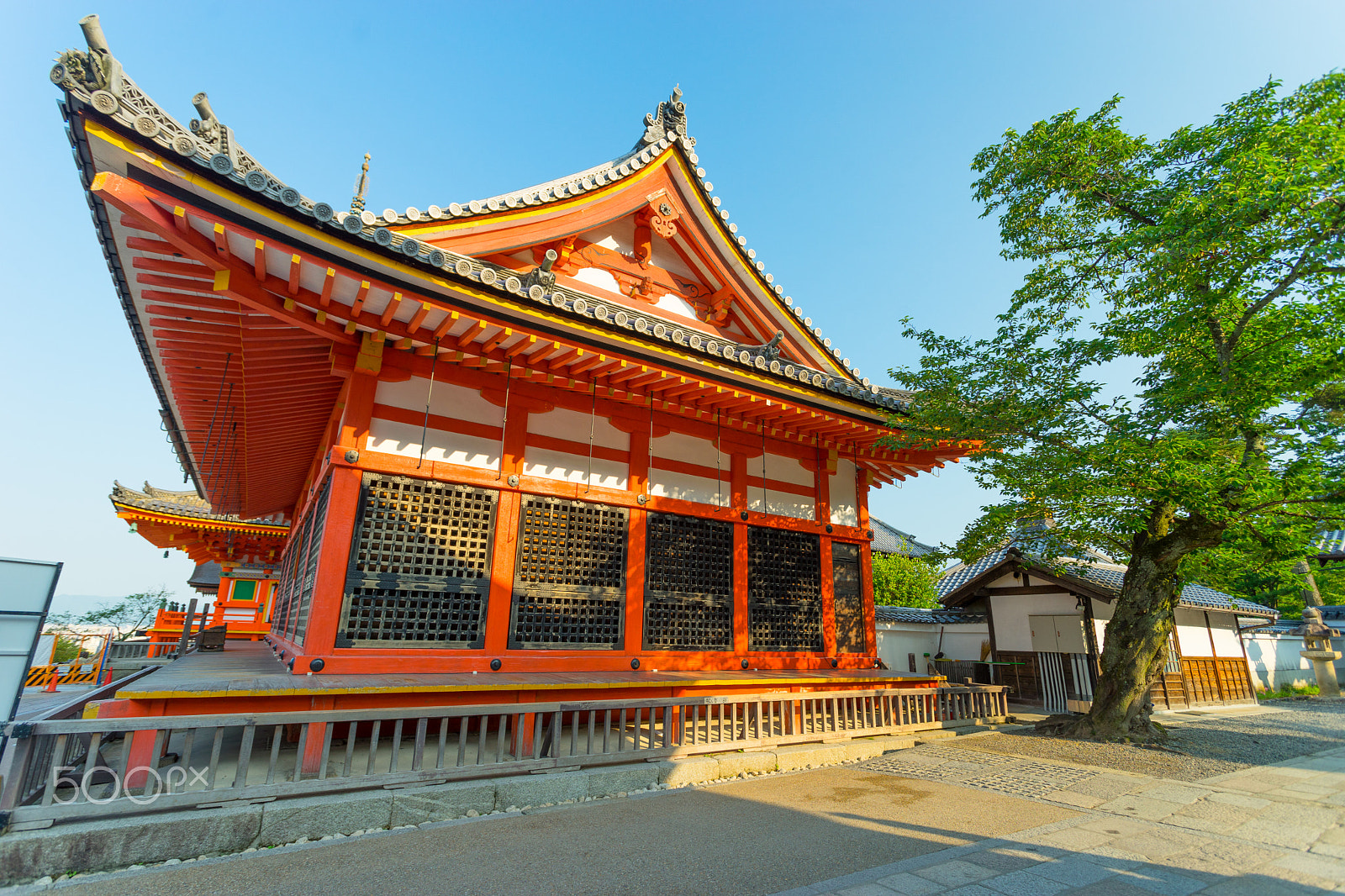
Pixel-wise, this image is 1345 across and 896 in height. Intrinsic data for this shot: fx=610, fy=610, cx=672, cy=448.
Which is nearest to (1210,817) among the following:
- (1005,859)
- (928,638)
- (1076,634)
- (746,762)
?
(1005,859)

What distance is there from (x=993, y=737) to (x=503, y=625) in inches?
304

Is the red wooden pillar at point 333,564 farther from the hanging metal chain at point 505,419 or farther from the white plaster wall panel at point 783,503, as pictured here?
the white plaster wall panel at point 783,503

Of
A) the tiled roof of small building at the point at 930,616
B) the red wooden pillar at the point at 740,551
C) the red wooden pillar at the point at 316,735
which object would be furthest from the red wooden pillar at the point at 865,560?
the red wooden pillar at the point at 316,735

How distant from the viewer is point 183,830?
4.22 meters

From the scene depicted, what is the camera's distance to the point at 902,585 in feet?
88.5

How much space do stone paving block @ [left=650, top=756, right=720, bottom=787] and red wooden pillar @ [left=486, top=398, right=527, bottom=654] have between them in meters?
2.39

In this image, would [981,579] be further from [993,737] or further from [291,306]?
[291,306]

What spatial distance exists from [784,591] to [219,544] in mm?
19399

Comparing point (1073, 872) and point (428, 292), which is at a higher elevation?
point (428, 292)

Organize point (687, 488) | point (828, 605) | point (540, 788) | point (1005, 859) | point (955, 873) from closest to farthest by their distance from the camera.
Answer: point (955, 873)
point (1005, 859)
point (540, 788)
point (687, 488)
point (828, 605)

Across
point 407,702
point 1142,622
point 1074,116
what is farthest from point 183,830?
point 1074,116

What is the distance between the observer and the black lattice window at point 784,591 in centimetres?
957

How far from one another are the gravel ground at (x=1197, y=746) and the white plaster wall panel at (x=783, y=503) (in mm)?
4125

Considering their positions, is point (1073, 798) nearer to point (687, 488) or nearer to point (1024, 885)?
point (1024, 885)
